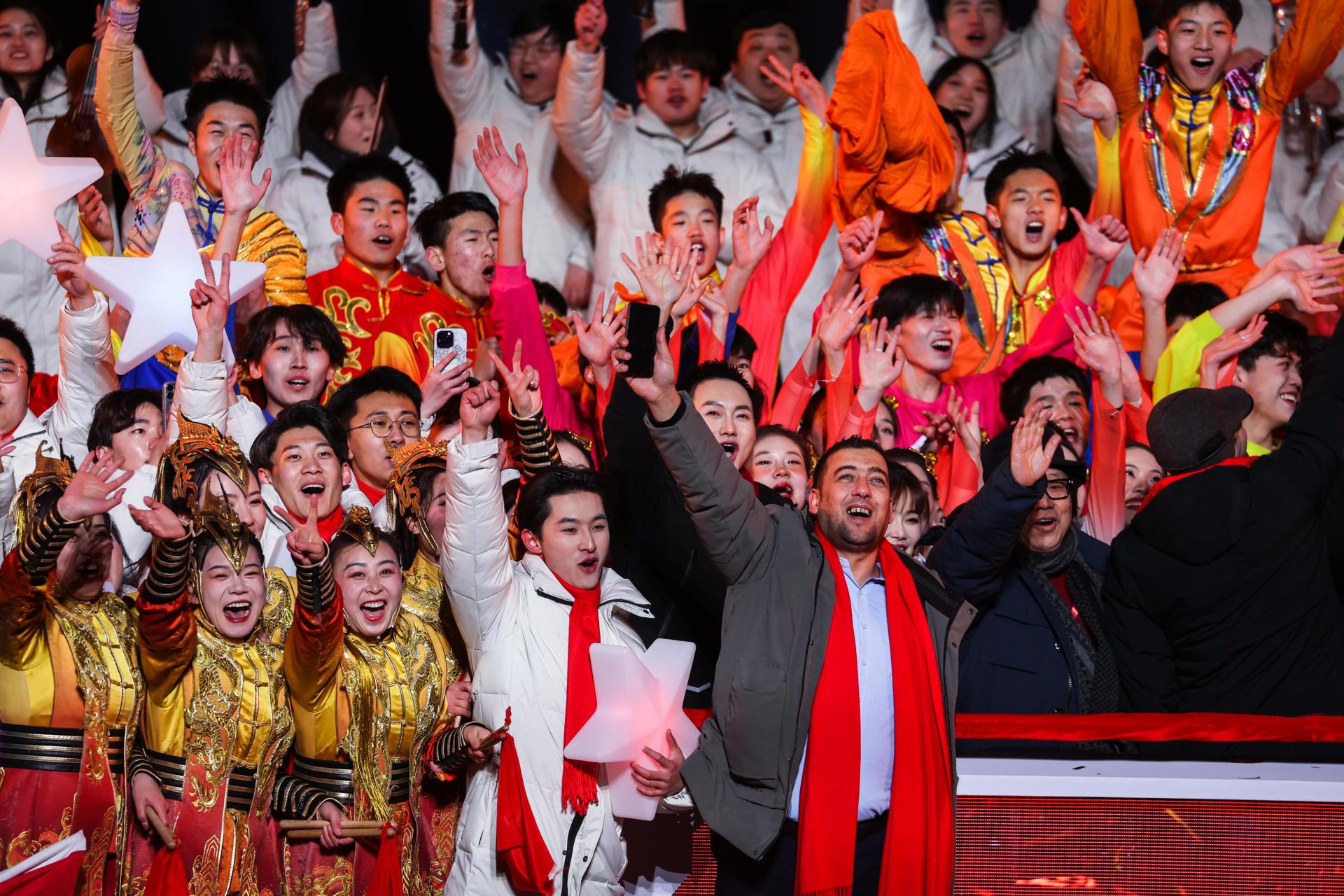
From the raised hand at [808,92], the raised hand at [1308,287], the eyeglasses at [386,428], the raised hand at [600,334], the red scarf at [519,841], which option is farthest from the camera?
the raised hand at [808,92]

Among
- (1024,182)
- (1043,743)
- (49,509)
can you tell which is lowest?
(1043,743)

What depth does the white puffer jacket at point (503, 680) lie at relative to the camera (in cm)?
346

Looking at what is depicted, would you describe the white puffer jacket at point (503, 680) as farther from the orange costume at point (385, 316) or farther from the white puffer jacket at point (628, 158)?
the white puffer jacket at point (628, 158)

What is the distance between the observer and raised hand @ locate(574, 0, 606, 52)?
6.00 metres

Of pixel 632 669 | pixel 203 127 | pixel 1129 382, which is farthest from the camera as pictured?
pixel 203 127

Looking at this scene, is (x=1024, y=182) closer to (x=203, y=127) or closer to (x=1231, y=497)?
(x=1231, y=497)

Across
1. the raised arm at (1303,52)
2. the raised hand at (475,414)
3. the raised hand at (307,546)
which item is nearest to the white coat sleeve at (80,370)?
the raised hand at (307,546)

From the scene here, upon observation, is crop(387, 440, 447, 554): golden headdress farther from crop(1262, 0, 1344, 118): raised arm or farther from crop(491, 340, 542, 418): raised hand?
crop(1262, 0, 1344, 118): raised arm

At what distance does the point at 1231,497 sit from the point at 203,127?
3.50m

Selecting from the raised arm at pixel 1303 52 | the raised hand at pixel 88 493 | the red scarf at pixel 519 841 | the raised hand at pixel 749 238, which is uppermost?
the raised arm at pixel 1303 52

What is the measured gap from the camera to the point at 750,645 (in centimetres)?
321

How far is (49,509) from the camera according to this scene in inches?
134

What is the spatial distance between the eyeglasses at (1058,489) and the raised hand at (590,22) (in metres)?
2.85

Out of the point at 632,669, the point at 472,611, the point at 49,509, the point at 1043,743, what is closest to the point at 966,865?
the point at 1043,743
